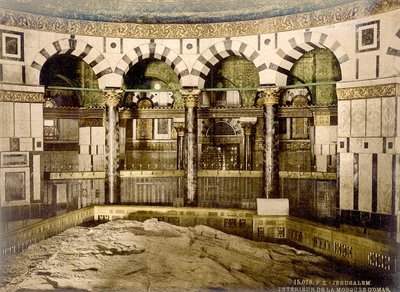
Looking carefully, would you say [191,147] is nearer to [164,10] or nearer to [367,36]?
[164,10]

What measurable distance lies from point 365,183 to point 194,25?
6.37 m

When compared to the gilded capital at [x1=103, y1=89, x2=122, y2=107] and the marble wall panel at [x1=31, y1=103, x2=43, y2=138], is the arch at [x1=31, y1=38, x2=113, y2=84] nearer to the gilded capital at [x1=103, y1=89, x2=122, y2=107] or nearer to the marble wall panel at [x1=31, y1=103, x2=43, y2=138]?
the gilded capital at [x1=103, y1=89, x2=122, y2=107]

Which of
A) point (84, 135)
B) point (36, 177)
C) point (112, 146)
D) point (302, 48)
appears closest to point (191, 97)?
point (112, 146)

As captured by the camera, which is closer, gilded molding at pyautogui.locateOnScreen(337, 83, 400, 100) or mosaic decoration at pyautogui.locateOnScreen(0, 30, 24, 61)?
gilded molding at pyautogui.locateOnScreen(337, 83, 400, 100)

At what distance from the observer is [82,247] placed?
24.9 feet

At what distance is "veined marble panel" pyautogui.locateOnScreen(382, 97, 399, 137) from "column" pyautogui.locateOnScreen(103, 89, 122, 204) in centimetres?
714

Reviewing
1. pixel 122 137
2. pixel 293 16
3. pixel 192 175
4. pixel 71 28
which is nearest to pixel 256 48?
pixel 293 16

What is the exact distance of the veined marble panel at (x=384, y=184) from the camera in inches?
356

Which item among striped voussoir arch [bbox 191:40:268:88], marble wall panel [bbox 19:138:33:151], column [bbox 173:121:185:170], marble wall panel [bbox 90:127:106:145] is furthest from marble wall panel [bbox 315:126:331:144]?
marble wall panel [bbox 19:138:33:151]

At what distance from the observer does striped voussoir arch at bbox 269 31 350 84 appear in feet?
33.3

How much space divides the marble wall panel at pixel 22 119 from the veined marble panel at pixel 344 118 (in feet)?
26.5

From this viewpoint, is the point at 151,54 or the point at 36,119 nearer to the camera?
the point at 36,119

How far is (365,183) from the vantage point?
9.55 meters

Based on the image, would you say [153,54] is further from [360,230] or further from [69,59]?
[360,230]
